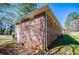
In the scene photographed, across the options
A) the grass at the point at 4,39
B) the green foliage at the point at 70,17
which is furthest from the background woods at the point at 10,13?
the green foliage at the point at 70,17

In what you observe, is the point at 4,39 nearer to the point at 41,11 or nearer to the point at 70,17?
the point at 41,11

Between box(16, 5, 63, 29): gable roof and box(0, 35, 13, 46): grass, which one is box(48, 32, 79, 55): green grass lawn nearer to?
box(16, 5, 63, 29): gable roof

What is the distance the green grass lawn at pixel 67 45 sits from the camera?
1833mm

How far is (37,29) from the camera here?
186 centimetres

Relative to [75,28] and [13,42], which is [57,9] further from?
[13,42]

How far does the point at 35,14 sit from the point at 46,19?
0.41 feet

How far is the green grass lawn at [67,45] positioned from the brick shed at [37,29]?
0.20 ft

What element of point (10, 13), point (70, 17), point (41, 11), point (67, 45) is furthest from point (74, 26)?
Answer: point (10, 13)

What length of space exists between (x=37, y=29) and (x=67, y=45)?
13.7 inches

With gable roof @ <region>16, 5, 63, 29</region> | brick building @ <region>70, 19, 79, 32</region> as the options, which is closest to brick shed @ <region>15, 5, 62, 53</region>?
gable roof @ <region>16, 5, 63, 29</region>

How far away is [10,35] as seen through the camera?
1.84m
